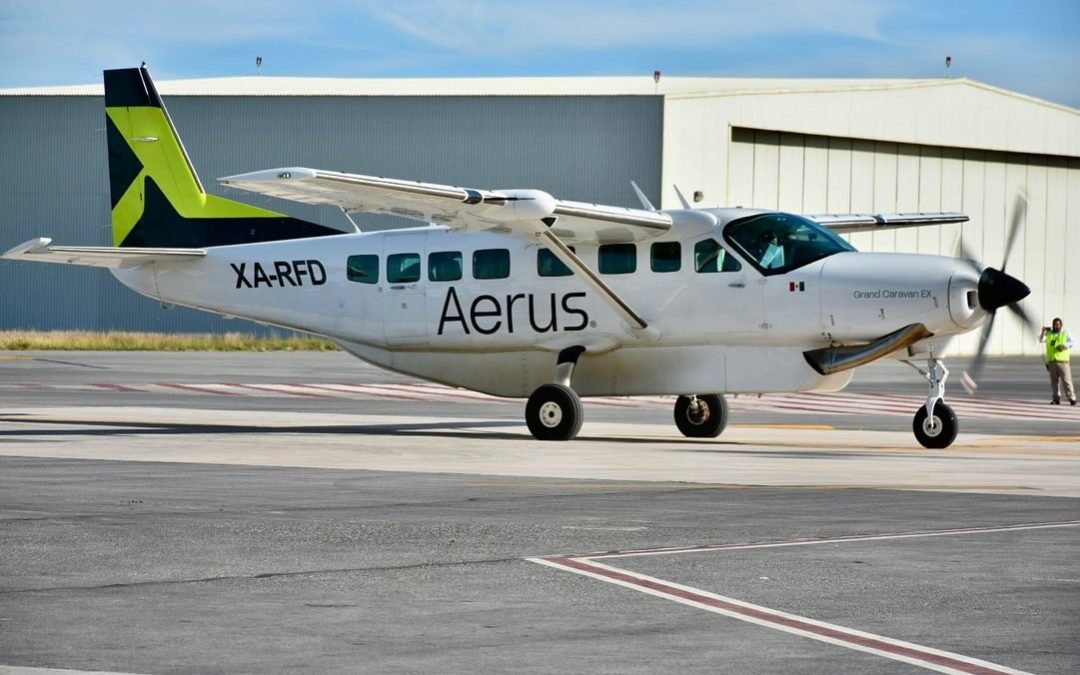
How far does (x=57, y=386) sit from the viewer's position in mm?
31578

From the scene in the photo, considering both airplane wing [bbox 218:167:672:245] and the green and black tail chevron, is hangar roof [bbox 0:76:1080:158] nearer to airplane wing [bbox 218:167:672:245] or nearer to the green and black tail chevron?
the green and black tail chevron

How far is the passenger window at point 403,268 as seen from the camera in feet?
71.5

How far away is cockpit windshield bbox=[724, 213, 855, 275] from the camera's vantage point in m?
19.7

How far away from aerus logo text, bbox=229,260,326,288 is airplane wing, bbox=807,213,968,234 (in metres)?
7.03

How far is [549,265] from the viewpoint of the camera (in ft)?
68.3

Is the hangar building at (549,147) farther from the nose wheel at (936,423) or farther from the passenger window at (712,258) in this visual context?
the nose wheel at (936,423)

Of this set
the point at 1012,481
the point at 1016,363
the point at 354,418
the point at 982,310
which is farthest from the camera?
the point at 1016,363

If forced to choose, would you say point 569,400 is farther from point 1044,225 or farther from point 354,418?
point 1044,225

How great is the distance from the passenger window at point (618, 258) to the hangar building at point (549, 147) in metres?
32.3

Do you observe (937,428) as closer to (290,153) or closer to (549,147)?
(549,147)

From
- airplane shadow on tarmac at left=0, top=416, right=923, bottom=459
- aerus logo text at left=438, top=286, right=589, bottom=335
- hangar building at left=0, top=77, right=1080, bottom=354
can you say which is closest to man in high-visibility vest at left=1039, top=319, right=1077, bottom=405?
airplane shadow on tarmac at left=0, top=416, right=923, bottom=459

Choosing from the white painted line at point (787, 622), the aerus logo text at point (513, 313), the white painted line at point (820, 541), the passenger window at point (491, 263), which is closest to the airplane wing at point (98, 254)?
the aerus logo text at point (513, 313)

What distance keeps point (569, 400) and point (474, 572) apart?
1128cm

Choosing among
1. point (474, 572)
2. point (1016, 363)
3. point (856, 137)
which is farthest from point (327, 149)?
point (474, 572)
